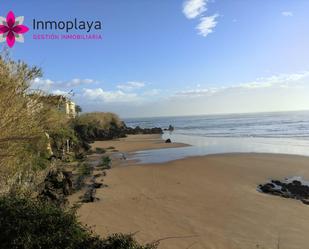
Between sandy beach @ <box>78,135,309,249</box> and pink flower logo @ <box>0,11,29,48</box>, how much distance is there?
17.8 feet

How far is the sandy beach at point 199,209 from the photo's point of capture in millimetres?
9602

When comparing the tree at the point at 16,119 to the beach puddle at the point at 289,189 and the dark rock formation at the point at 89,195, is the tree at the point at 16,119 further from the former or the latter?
the beach puddle at the point at 289,189

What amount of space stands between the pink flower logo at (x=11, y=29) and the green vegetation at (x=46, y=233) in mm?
4955

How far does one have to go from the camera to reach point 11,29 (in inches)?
372

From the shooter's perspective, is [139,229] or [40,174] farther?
[40,174]

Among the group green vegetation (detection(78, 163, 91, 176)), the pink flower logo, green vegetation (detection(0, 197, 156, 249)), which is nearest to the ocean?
green vegetation (detection(78, 163, 91, 176))

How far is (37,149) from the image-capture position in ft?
41.9

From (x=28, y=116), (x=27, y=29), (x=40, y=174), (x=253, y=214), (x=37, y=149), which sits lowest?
(x=253, y=214)

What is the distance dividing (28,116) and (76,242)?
593 cm

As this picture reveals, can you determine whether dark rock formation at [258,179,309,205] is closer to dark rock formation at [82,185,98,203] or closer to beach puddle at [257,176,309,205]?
beach puddle at [257,176,309,205]

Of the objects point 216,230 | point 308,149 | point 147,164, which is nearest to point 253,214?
point 216,230

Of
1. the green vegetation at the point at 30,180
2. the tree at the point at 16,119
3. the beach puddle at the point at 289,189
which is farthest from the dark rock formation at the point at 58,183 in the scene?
the beach puddle at the point at 289,189

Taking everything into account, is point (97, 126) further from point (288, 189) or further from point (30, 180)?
point (30, 180)

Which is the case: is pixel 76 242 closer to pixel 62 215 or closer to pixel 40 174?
pixel 62 215
